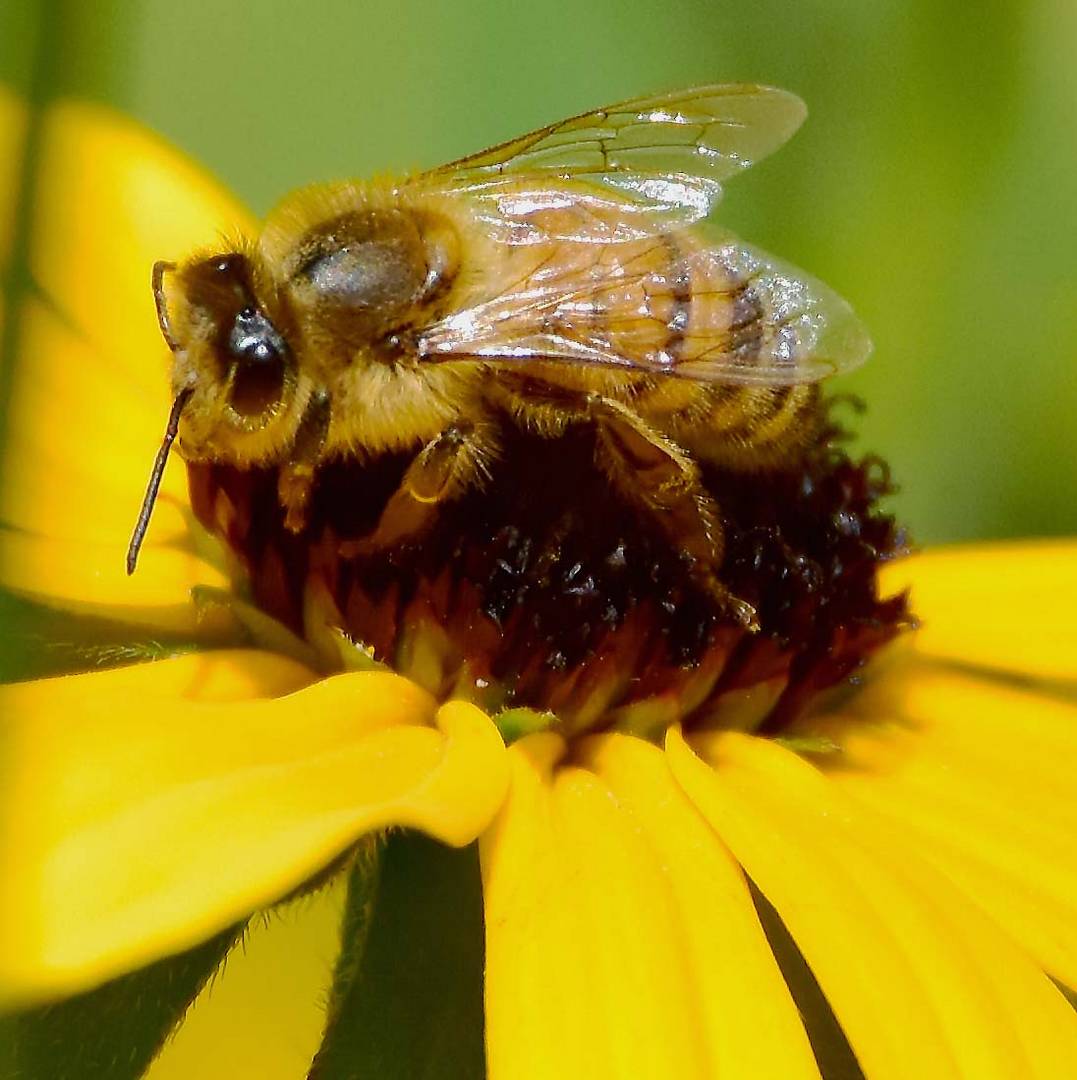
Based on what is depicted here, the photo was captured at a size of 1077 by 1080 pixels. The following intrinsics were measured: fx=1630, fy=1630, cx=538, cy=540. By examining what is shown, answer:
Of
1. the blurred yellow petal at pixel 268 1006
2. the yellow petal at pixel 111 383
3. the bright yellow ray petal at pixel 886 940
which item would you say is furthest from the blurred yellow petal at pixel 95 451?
the bright yellow ray petal at pixel 886 940

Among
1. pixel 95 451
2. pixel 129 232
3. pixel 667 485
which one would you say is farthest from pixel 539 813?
pixel 129 232

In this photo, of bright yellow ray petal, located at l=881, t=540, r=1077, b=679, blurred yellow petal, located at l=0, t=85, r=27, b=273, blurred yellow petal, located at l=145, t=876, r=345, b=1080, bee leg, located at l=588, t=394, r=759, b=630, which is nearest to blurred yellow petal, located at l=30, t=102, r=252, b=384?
bee leg, located at l=588, t=394, r=759, b=630

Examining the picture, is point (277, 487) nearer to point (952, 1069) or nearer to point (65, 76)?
point (952, 1069)

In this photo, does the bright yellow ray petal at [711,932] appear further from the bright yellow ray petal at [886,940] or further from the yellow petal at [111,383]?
the yellow petal at [111,383]


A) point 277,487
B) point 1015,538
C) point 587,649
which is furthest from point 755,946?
point 1015,538

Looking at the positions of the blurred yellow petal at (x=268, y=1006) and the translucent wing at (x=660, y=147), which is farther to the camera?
the translucent wing at (x=660, y=147)

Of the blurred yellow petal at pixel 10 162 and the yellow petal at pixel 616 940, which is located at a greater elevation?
the blurred yellow petal at pixel 10 162

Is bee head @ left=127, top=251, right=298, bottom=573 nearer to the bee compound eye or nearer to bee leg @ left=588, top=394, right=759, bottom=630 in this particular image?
the bee compound eye

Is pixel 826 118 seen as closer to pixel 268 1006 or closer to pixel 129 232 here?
pixel 129 232
